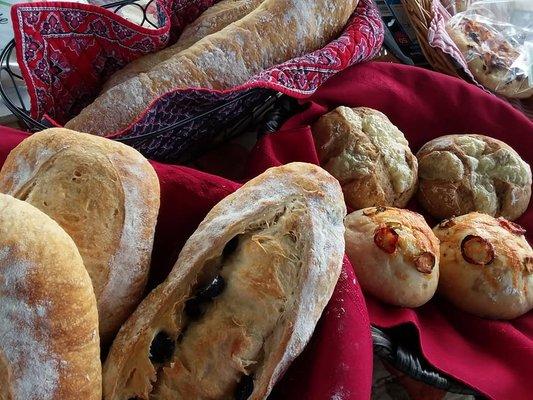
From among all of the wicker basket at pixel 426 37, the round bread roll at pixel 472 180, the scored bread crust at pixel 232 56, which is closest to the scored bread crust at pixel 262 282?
the scored bread crust at pixel 232 56

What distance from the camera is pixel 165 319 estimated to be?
2.09ft

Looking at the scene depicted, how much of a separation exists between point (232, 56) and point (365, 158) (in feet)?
0.97

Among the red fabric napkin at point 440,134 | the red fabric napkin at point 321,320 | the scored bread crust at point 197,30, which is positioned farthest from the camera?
the scored bread crust at point 197,30

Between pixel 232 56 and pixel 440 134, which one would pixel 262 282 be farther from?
pixel 440 134

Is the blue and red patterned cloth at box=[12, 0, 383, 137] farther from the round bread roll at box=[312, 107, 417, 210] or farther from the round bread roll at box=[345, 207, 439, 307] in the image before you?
the round bread roll at box=[345, 207, 439, 307]

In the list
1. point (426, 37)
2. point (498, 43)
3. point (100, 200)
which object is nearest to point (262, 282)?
point (100, 200)

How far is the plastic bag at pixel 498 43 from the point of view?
4.70ft

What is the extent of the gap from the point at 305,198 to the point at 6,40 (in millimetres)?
1023

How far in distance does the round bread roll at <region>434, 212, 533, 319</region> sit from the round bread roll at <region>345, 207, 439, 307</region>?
48 mm

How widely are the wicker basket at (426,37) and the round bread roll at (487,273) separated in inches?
21.2

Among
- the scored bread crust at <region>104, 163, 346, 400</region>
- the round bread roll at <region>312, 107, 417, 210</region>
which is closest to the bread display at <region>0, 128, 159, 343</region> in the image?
the scored bread crust at <region>104, 163, 346, 400</region>

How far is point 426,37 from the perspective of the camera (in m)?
1.42

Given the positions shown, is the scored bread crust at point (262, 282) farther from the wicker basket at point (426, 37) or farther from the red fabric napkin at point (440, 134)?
the wicker basket at point (426, 37)

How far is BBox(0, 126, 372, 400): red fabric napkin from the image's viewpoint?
0.64 meters
